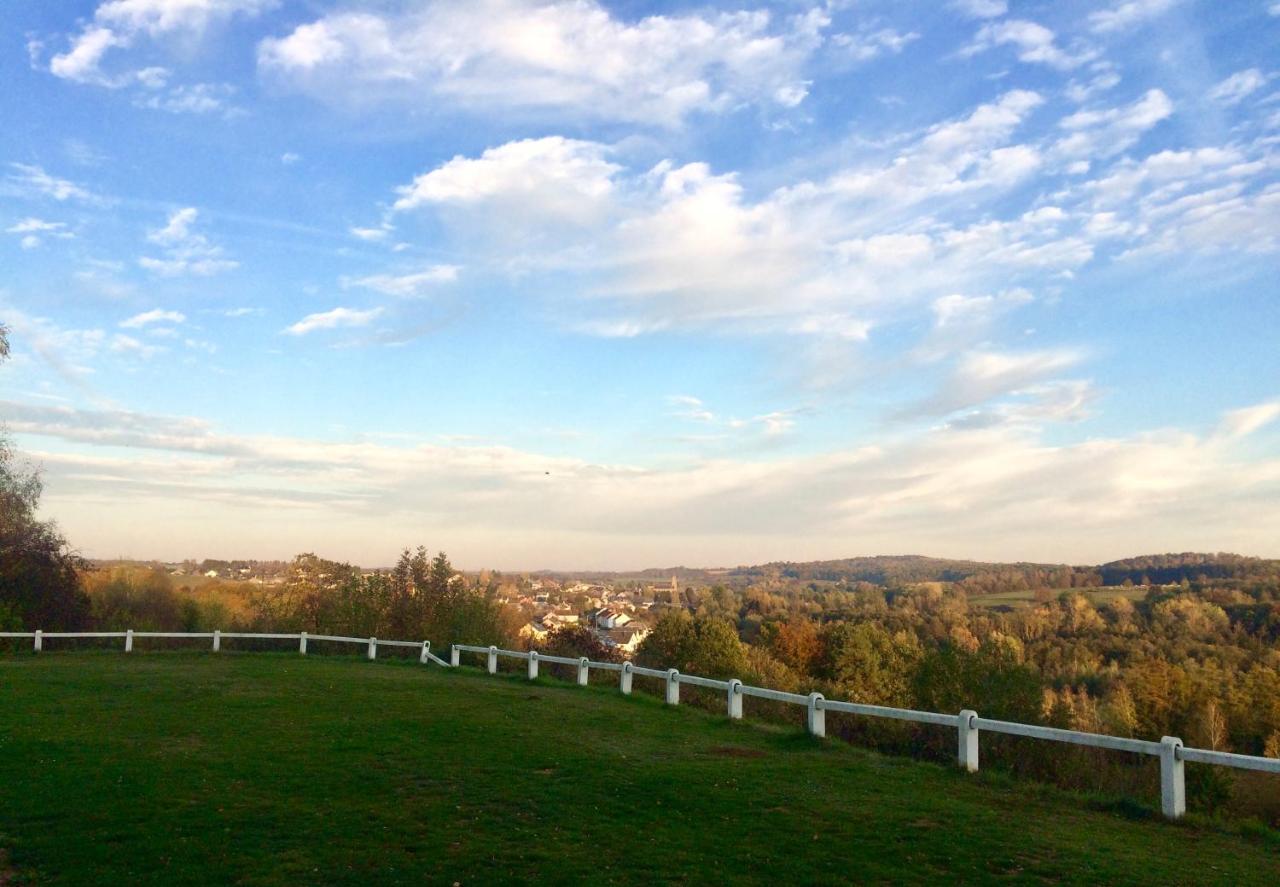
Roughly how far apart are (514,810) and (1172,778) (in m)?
5.99

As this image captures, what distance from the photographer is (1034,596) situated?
11512cm

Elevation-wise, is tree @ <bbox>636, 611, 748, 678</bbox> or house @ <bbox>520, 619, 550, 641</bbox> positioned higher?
house @ <bbox>520, 619, 550, 641</bbox>

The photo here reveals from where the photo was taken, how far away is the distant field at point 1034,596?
10104cm

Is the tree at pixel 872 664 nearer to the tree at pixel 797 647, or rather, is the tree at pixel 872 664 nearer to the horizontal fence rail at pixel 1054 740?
the tree at pixel 797 647

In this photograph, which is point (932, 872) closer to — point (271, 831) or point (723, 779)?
point (723, 779)

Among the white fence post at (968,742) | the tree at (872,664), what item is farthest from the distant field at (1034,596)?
the white fence post at (968,742)

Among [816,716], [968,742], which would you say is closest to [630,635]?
[816,716]

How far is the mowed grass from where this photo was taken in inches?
246

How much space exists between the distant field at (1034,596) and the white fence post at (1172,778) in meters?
99.0

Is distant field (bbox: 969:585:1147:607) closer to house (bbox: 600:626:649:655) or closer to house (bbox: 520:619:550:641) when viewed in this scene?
house (bbox: 600:626:649:655)

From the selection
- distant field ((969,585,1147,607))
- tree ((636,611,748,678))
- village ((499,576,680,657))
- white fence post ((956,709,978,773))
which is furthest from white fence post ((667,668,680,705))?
distant field ((969,585,1147,607))

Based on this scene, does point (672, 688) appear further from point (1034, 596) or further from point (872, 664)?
point (1034, 596)

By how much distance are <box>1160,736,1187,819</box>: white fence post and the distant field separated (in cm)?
9904

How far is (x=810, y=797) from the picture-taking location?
8680 millimetres
